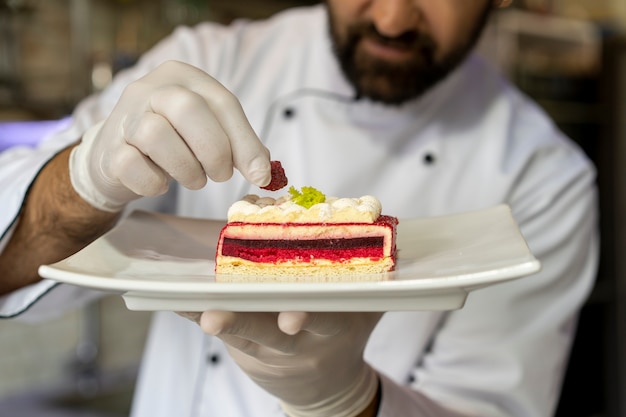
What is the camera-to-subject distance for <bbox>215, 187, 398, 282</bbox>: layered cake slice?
134 centimetres

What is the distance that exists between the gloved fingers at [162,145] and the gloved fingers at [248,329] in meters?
0.28

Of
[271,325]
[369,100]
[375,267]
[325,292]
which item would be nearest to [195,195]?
[369,100]

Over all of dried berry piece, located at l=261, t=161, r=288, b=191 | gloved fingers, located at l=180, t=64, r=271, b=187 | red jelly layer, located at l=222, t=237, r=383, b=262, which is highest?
gloved fingers, located at l=180, t=64, r=271, b=187

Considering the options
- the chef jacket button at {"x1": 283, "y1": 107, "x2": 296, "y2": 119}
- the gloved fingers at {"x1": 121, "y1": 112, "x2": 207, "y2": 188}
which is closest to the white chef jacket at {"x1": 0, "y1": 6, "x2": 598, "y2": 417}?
the chef jacket button at {"x1": 283, "y1": 107, "x2": 296, "y2": 119}

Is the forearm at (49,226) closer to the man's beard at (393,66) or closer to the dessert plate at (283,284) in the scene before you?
the dessert plate at (283,284)

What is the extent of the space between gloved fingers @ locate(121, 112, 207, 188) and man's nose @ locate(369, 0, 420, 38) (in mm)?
767

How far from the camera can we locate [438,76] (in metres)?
1.98

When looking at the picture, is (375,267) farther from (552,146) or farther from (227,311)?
(552,146)

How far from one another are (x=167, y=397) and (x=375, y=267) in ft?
3.22

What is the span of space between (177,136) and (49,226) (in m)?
0.49

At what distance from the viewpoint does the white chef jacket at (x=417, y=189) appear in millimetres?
1897

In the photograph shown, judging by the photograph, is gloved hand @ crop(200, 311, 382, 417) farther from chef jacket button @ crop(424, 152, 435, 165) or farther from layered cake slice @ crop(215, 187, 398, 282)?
chef jacket button @ crop(424, 152, 435, 165)

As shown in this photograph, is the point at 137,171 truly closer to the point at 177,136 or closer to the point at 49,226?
the point at 177,136

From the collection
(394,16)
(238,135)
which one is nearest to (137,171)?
(238,135)
